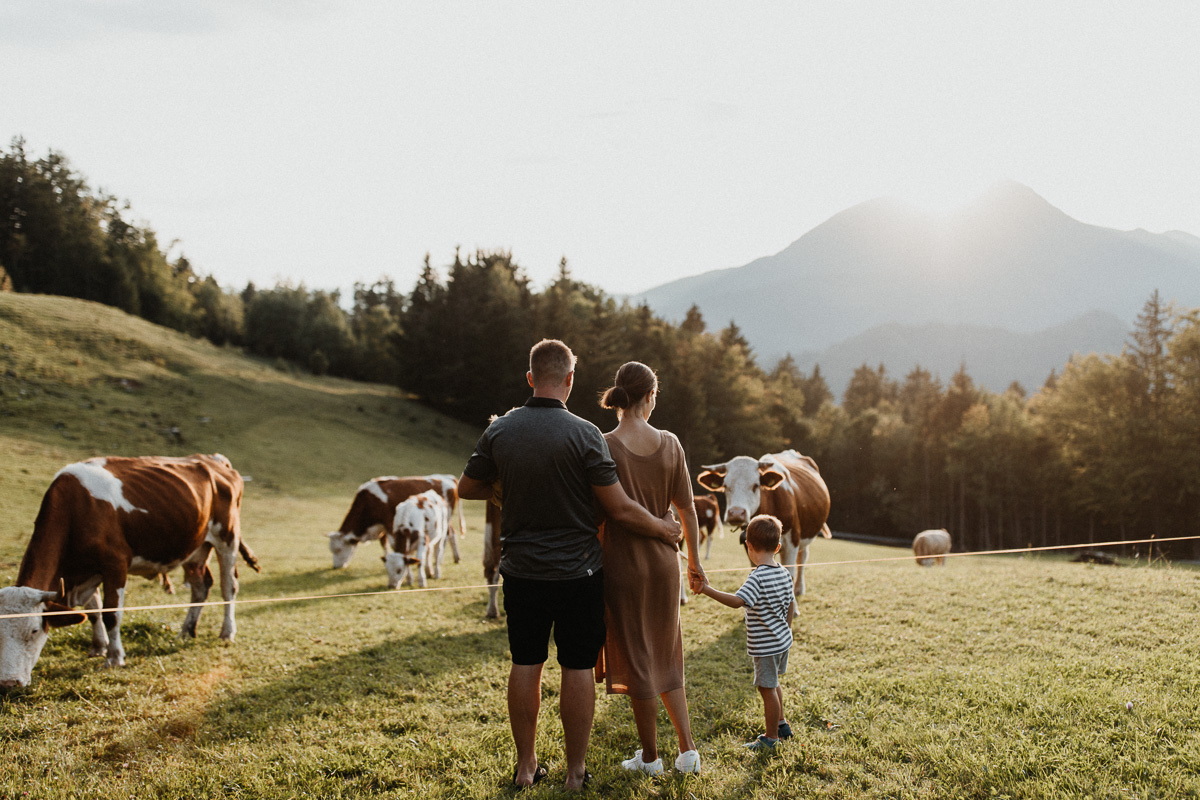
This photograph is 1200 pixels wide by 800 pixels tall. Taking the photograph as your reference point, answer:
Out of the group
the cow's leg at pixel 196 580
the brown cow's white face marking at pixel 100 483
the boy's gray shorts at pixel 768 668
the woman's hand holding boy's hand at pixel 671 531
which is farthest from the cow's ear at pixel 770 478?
the cow's leg at pixel 196 580

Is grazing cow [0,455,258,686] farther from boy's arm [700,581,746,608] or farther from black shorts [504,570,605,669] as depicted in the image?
boy's arm [700,581,746,608]

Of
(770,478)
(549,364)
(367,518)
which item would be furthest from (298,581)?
(549,364)

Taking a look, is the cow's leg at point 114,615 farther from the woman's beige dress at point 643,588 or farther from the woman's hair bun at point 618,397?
the woman's hair bun at point 618,397

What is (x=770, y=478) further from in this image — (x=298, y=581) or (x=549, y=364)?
(x=298, y=581)

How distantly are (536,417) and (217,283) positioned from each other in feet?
272

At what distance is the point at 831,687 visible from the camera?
6.08 metres

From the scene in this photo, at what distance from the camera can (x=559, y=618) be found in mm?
4105

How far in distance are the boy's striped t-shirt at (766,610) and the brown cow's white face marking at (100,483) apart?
6659 mm

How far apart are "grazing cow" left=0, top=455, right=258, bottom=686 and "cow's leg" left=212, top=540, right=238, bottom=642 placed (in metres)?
0.01

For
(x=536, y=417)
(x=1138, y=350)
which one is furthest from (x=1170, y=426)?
(x=536, y=417)

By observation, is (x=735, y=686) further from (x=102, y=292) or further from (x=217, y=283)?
(x=217, y=283)

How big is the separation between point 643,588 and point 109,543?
A: 611cm

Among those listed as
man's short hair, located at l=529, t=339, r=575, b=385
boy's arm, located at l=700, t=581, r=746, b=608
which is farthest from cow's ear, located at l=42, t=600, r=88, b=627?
boy's arm, located at l=700, t=581, r=746, b=608

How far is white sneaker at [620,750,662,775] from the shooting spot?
4445 millimetres
